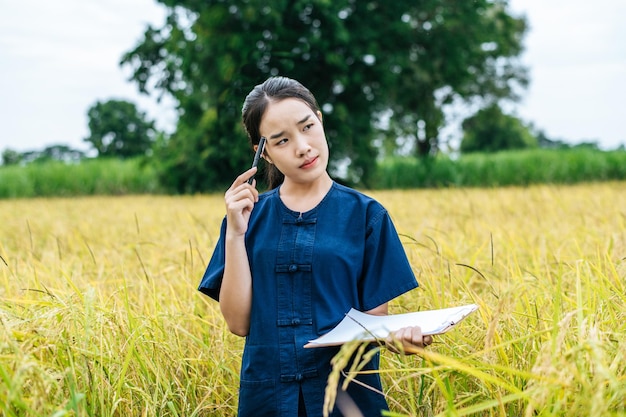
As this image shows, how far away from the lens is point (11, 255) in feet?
14.1

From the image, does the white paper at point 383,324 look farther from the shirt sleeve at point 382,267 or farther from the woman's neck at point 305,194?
the woman's neck at point 305,194

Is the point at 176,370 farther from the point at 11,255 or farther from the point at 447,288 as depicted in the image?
the point at 11,255

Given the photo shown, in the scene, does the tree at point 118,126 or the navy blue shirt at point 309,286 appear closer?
the navy blue shirt at point 309,286

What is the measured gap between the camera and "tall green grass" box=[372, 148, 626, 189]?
15.2 m

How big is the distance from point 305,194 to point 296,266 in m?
0.23

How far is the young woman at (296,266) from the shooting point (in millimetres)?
1616

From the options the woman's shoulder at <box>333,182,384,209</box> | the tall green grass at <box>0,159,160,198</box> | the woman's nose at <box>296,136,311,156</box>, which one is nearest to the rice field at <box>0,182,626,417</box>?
the woman's shoulder at <box>333,182,384,209</box>

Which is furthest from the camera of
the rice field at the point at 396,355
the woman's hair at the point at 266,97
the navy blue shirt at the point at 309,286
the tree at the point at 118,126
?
the tree at the point at 118,126

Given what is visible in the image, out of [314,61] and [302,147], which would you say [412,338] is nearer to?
[302,147]

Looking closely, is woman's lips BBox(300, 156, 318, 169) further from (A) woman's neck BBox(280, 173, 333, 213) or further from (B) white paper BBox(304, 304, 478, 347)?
(B) white paper BBox(304, 304, 478, 347)

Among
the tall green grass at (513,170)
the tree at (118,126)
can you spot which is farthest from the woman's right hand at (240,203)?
the tree at (118,126)

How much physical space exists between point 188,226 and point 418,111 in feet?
34.6

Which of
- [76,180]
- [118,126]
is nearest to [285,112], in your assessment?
[76,180]

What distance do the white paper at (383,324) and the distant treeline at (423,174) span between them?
1345 centimetres
